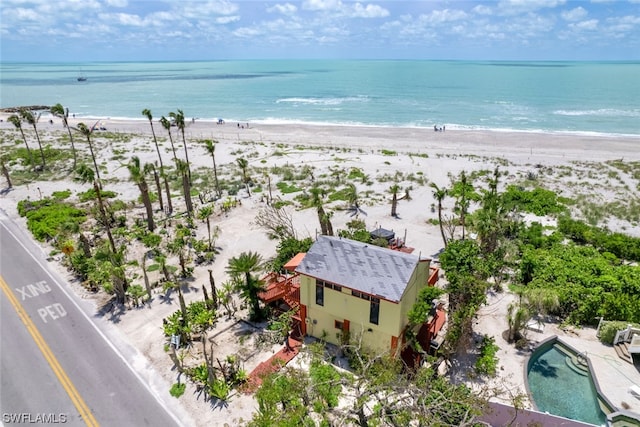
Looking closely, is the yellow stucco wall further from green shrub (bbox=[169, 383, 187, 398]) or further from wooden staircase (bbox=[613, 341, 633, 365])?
wooden staircase (bbox=[613, 341, 633, 365])

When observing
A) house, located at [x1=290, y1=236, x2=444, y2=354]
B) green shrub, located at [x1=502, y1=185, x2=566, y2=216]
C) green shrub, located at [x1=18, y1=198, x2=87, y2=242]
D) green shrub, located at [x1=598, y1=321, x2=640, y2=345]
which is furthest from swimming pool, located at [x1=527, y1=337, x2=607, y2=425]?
green shrub, located at [x1=18, y1=198, x2=87, y2=242]

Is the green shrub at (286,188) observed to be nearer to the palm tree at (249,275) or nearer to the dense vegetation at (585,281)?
the palm tree at (249,275)

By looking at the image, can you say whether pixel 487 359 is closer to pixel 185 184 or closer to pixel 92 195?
pixel 185 184

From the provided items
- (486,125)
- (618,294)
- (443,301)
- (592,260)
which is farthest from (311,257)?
A: (486,125)

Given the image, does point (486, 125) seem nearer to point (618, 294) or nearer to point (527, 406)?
point (618, 294)

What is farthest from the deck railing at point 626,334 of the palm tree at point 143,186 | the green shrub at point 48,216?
the green shrub at point 48,216

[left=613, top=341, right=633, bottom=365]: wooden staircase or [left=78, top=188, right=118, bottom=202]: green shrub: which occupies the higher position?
[left=78, top=188, right=118, bottom=202]: green shrub
